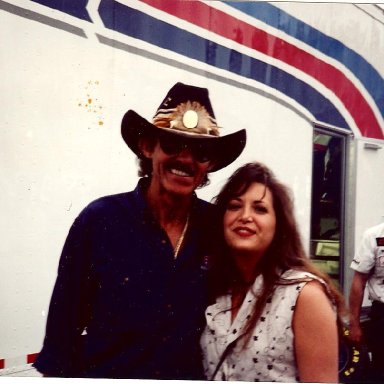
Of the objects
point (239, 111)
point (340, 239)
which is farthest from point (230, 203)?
point (340, 239)

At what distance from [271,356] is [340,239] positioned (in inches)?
28.2

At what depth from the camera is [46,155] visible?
89.4 inches

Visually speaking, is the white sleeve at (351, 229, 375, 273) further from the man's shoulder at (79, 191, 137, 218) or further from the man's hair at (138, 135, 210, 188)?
the man's shoulder at (79, 191, 137, 218)

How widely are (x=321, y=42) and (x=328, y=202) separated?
70cm

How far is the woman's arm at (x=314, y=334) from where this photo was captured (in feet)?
6.77

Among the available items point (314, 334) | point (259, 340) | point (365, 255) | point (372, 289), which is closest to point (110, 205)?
point (259, 340)

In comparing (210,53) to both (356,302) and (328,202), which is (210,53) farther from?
(356,302)

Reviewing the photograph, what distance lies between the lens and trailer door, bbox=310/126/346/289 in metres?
2.49

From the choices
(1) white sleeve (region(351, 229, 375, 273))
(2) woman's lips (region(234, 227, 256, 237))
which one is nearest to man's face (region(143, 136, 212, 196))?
(2) woman's lips (region(234, 227, 256, 237))

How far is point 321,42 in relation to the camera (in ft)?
8.32

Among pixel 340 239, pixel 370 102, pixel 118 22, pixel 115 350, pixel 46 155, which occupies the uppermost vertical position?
pixel 118 22

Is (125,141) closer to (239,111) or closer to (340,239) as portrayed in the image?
(239,111)

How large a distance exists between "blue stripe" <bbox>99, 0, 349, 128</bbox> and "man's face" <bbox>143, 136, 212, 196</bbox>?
Answer: 379 millimetres

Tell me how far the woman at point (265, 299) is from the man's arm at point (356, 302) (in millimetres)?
195
